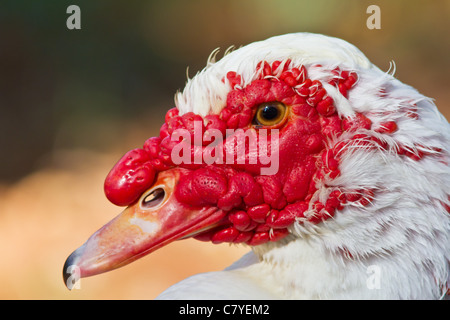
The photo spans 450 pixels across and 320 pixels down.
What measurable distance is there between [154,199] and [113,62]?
5399 mm

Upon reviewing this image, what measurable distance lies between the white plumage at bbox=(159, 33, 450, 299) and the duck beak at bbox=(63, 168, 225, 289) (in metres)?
0.27

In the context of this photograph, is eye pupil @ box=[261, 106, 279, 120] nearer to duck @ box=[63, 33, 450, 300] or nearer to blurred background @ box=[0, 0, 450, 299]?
duck @ box=[63, 33, 450, 300]

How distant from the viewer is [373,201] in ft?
5.97

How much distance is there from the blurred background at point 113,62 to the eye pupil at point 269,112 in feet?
13.2

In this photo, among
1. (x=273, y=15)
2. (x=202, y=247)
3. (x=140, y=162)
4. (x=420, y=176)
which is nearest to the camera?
(x=420, y=176)

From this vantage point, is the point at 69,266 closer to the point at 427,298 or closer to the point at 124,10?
the point at 427,298

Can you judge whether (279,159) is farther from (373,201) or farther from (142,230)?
(142,230)

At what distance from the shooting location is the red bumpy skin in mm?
1861

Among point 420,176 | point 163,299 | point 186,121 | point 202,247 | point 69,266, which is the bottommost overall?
point 202,247

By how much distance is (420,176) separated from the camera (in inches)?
71.1

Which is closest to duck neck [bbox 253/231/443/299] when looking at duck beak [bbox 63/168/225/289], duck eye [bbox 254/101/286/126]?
duck beak [bbox 63/168/225/289]

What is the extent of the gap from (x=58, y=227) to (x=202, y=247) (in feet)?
5.00

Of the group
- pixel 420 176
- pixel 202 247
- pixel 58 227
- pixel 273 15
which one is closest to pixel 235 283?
pixel 420 176

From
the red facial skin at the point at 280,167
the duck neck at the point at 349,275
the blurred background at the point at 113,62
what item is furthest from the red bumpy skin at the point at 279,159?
the blurred background at the point at 113,62
